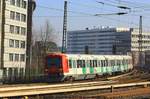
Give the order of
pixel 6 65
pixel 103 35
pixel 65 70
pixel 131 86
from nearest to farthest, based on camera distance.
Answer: pixel 131 86 < pixel 65 70 < pixel 6 65 < pixel 103 35

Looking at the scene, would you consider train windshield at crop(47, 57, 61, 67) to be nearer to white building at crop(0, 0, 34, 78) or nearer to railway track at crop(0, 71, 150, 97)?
railway track at crop(0, 71, 150, 97)

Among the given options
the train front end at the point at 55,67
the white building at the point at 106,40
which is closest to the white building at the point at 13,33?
the white building at the point at 106,40

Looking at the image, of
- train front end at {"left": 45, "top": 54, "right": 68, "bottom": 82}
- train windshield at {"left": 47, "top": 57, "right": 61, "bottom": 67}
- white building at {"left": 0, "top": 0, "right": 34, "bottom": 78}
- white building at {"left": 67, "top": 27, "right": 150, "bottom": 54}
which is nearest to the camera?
train front end at {"left": 45, "top": 54, "right": 68, "bottom": 82}

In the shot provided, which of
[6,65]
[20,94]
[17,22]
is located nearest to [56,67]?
[20,94]

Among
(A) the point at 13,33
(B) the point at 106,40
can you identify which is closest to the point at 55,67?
(A) the point at 13,33

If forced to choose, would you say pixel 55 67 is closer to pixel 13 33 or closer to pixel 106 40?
pixel 13 33

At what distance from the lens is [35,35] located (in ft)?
377

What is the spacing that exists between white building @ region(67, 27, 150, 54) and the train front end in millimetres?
73949

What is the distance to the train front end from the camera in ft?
138

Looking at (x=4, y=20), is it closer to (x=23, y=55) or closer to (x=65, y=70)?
(x=23, y=55)

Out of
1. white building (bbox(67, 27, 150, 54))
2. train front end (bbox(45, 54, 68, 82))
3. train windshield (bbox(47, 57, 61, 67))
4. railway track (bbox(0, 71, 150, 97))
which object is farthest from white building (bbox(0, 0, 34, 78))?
railway track (bbox(0, 71, 150, 97))

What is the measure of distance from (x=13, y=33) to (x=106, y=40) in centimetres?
4420

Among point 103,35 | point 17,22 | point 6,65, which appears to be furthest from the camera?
point 103,35

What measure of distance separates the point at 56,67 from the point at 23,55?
45.8 metres
